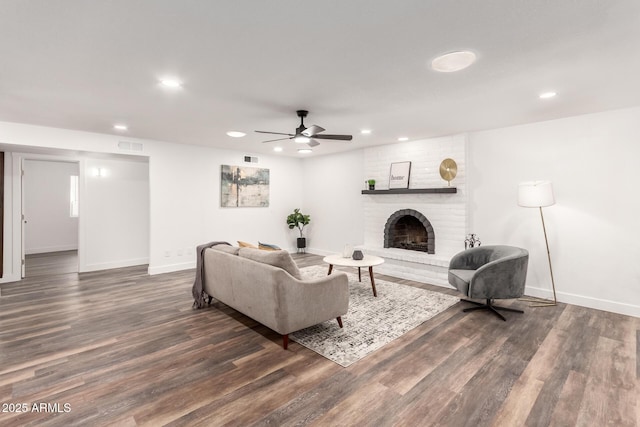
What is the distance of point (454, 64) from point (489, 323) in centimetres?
275

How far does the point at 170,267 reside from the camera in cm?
593

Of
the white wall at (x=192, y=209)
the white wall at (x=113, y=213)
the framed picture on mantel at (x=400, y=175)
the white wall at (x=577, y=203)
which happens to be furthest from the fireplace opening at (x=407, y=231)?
the white wall at (x=113, y=213)

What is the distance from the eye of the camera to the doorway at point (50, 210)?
7.73 metres

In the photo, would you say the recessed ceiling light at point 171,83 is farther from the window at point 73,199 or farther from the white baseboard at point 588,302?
the window at point 73,199

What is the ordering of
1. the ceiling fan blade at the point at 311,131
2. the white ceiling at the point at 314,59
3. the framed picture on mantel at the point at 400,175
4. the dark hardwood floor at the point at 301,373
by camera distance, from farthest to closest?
the framed picture on mantel at the point at 400,175 → the ceiling fan blade at the point at 311,131 → the dark hardwood floor at the point at 301,373 → the white ceiling at the point at 314,59

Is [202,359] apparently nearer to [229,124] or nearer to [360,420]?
[360,420]

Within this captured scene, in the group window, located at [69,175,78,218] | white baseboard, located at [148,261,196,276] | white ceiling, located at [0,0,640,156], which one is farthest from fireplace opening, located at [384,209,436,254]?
window, located at [69,175,78,218]

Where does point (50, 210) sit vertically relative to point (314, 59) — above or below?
below

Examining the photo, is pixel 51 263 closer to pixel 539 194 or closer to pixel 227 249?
pixel 227 249

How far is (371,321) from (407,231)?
3072 millimetres

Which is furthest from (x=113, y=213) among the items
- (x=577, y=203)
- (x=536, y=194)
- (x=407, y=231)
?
(x=577, y=203)

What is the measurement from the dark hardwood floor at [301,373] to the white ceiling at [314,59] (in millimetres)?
2485

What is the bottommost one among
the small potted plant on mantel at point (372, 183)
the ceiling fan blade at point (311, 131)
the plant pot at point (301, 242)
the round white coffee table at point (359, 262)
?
the plant pot at point (301, 242)

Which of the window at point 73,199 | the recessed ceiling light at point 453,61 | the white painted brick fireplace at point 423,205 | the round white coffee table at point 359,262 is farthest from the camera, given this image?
the window at point 73,199
